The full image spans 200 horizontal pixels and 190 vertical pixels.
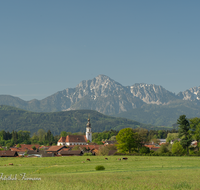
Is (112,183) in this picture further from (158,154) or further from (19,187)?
(158,154)

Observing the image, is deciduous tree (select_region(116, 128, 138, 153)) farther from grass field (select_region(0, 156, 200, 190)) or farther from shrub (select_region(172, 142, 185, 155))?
grass field (select_region(0, 156, 200, 190))

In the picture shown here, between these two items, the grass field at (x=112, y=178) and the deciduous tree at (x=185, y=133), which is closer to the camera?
the grass field at (x=112, y=178)

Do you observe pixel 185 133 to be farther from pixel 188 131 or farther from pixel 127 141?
pixel 127 141

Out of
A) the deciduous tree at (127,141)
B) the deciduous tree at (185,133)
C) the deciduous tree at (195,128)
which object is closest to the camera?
the deciduous tree at (195,128)

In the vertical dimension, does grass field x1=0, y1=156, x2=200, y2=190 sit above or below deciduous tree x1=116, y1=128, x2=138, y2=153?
below

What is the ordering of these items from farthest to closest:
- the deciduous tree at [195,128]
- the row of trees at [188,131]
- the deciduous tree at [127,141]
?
the deciduous tree at [127,141] < the row of trees at [188,131] < the deciduous tree at [195,128]

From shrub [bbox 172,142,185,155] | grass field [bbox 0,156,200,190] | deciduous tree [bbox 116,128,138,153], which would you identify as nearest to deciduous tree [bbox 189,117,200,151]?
shrub [bbox 172,142,185,155]

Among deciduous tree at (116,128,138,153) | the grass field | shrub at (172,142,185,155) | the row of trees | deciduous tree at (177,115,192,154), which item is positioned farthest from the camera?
deciduous tree at (116,128,138,153)

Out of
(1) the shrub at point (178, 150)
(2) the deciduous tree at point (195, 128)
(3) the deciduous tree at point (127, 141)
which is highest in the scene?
(2) the deciduous tree at point (195, 128)

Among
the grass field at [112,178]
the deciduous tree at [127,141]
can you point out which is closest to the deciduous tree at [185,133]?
the deciduous tree at [127,141]

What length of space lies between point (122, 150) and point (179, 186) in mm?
80601

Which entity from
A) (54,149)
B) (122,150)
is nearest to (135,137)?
(122,150)

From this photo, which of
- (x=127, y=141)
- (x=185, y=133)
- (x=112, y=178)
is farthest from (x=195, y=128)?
(x=112, y=178)

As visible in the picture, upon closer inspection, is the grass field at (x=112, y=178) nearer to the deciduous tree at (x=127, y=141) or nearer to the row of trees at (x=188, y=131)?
the row of trees at (x=188, y=131)
